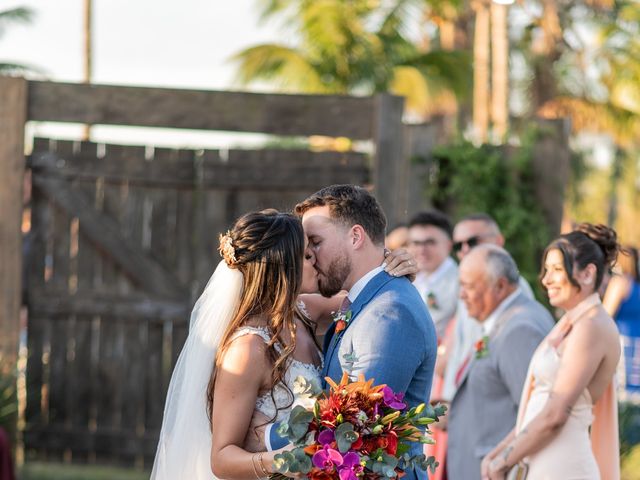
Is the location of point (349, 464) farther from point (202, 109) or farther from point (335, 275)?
point (202, 109)

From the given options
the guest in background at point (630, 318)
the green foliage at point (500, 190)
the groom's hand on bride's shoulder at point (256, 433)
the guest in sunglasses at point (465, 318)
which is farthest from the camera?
the guest in background at point (630, 318)

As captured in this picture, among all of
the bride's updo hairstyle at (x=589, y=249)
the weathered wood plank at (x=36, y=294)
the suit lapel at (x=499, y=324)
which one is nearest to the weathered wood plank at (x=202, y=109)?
the weathered wood plank at (x=36, y=294)

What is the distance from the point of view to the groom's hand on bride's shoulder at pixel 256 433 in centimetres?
390

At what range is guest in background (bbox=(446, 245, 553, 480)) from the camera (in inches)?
231

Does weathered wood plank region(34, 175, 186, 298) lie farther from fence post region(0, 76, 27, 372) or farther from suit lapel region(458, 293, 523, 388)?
suit lapel region(458, 293, 523, 388)

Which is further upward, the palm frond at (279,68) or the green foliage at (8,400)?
the palm frond at (279,68)

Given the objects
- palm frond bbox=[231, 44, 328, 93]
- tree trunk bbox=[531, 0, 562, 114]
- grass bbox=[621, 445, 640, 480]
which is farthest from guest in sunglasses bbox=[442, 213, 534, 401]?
tree trunk bbox=[531, 0, 562, 114]

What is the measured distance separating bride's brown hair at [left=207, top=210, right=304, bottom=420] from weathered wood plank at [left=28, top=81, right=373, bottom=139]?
513 cm

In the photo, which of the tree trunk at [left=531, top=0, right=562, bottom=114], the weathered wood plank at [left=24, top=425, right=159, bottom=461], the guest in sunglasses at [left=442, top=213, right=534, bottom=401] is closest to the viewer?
the guest in sunglasses at [left=442, top=213, right=534, bottom=401]

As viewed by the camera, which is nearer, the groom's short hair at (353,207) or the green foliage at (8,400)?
the groom's short hair at (353,207)

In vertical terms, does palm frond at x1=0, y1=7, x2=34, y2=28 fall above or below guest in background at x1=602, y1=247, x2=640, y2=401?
above

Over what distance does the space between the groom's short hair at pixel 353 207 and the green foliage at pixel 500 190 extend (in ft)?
→ 17.4

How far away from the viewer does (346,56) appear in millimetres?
13109

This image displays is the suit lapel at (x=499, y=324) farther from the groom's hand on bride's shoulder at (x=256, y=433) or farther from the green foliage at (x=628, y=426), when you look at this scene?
the green foliage at (x=628, y=426)
